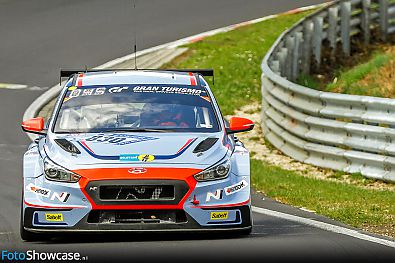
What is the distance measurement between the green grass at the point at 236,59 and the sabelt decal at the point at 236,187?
11.2m

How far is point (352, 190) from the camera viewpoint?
15.9 meters

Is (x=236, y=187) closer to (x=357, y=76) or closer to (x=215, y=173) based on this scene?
(x=215, y=173)

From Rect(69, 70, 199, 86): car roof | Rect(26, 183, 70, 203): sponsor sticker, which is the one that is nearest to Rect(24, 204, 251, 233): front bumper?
Rect(26, 183, 70, 203): sponsor sticker

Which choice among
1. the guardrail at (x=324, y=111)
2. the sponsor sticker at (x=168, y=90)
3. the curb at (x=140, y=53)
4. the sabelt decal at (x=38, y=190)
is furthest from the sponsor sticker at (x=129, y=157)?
the curb at (x=140, y=53)

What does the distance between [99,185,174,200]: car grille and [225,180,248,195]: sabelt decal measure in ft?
1.76

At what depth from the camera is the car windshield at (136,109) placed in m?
11.9

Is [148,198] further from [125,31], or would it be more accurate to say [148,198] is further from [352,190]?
[125,31]

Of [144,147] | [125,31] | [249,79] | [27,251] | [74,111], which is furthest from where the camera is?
[125,31]

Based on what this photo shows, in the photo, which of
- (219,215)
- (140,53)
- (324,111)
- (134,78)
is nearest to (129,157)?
(219,215)

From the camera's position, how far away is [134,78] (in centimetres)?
1272

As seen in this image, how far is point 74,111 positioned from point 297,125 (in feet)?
24.4

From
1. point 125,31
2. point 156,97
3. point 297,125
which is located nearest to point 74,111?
point 156,97

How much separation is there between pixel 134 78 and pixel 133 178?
6.65 ft

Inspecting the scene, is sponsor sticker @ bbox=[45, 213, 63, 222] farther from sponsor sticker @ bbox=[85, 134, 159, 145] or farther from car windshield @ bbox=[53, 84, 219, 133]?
car windshield @ bbox=[53, 84, 219, 133]
